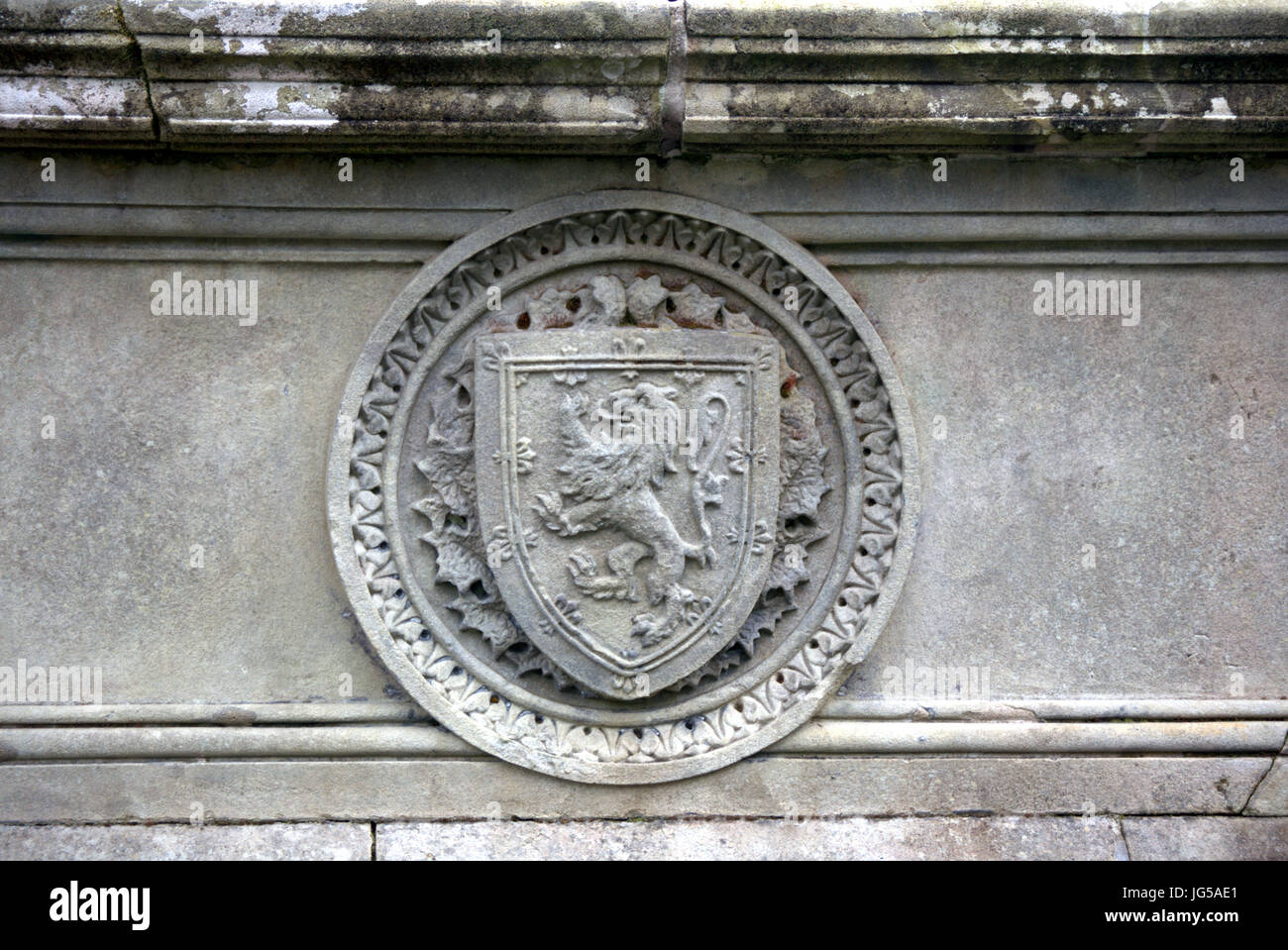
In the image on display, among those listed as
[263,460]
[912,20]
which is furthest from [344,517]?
[912,20]

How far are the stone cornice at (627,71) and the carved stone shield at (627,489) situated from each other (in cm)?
49

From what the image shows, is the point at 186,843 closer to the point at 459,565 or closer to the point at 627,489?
the point at 459,565

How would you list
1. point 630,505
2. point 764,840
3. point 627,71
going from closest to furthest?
point 627,71 → point 630,505 → point 764,840

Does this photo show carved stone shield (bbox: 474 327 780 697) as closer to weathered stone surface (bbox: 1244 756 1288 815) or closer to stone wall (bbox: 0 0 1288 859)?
stone wall (bbox: 0 0 1288 859)

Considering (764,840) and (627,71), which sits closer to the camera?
(627,71)

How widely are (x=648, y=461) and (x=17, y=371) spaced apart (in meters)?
1.50

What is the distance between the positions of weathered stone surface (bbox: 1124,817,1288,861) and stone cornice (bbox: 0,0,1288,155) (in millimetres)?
1631

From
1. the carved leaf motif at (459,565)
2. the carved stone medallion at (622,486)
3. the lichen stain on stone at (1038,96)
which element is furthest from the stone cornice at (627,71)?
the carved leaf motif at (459,565)

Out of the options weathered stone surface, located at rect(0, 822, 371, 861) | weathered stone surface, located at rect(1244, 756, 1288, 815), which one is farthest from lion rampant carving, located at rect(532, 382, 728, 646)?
weathered stone surface, located at rect(1244, 756, 1288, 815)

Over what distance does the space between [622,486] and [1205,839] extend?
5.40ft

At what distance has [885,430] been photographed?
2801 millimetres

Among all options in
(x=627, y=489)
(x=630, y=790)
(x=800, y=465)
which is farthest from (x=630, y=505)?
(x=630, y=790)

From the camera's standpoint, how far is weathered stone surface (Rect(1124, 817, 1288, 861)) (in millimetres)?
2783

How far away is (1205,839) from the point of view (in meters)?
2.79
